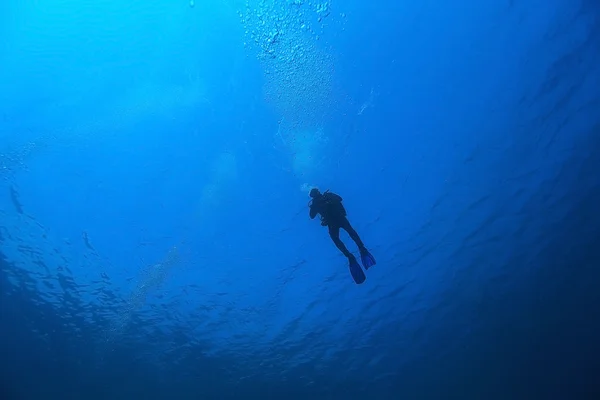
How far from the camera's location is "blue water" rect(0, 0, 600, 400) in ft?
30.5

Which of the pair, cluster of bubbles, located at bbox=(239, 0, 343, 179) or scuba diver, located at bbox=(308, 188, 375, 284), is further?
cluster of bubbles, located at bbox=(239, 0, 343, 179)

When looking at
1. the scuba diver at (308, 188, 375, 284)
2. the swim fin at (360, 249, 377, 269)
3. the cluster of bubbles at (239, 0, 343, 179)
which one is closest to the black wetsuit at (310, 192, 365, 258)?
the scuba diver at (308, 188, 375, 284)

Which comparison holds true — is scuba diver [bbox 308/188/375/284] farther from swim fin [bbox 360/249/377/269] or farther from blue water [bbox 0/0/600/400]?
blue water [bbox 0/0/600/400]

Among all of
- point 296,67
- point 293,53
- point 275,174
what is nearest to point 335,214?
point 275,174

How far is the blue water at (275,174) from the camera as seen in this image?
930 centimetres

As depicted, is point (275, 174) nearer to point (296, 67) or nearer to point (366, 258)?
point (296, 67)

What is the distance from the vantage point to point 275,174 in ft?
37.6

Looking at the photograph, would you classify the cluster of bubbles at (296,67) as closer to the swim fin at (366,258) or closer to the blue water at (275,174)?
the blue water at (275,174)

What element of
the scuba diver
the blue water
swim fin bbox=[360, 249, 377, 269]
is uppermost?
the blue water

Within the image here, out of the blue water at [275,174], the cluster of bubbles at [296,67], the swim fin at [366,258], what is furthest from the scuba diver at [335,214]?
the blue water at [275,174]

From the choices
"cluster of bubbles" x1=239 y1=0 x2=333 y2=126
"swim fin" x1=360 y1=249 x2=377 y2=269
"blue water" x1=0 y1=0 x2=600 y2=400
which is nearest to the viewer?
"swim fin" x1=360 y1=249 x2=377 y2=269

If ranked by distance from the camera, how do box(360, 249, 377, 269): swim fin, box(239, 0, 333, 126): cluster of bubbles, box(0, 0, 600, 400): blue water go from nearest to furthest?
box(360, 249, 377, 269): swim fin < box(239, 0, 333, 126): cluster of bubbles < box(0, 0, 600, 400): blue water

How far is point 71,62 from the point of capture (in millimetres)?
9219

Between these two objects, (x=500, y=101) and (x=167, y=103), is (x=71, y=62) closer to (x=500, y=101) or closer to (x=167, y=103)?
(x=167, y=103)
